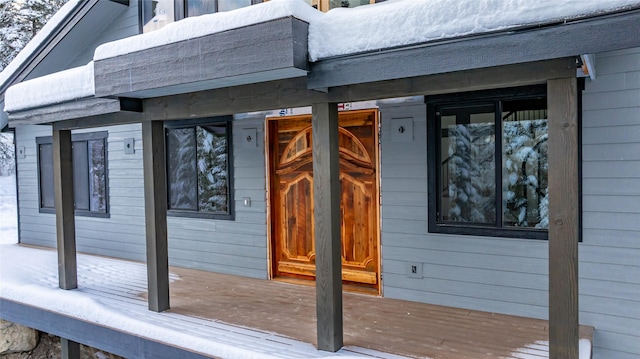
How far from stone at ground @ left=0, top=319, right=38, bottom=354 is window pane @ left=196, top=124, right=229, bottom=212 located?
224 cm

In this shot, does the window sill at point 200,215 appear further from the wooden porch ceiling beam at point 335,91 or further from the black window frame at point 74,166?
the wooden porch ceiling beam at point 335,91

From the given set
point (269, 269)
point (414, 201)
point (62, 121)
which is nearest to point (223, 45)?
point (414, 201)

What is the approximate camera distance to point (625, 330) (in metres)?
3.30

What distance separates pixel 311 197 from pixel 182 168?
6.09 feet

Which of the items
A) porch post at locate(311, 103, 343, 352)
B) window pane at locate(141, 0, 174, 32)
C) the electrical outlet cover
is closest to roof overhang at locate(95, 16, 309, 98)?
porch post at locate(311, 103, 343, 352)

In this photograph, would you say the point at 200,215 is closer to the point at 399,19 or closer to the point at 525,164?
the point at 525,164

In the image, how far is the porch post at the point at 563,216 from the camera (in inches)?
88.2

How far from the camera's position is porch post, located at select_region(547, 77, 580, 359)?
2240 millimetres

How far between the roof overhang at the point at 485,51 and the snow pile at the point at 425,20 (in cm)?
4

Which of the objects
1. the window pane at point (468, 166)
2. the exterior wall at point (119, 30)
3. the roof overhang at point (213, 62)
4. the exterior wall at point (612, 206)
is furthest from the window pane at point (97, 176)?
the exterior wall at point (612, 206)

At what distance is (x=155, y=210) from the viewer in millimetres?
3910

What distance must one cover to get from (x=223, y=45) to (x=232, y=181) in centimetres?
258

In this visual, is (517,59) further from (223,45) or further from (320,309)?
(320,309)

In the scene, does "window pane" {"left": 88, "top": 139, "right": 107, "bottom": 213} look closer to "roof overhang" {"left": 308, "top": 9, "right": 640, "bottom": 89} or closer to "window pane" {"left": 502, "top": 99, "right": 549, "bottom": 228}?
"roof overhang" {"left": 308, "top": 9, "right": 640, "bottom": 89}
